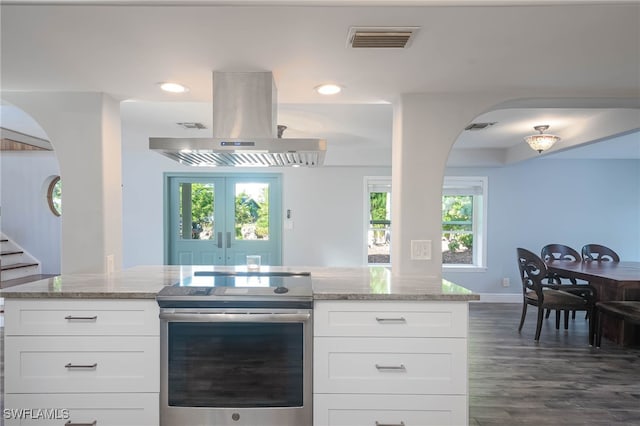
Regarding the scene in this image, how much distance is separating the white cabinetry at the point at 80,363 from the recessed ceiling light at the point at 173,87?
4.35 ft

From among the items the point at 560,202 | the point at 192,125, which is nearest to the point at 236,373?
the point at 192,125

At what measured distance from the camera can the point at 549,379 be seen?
297 cm

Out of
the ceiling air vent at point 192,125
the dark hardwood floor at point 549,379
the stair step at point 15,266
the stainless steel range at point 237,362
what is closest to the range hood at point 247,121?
the stainless steel range at point 237,362

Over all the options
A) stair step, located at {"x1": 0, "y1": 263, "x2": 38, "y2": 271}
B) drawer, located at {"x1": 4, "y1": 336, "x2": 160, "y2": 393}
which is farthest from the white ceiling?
stair step, located at {"x1": 0, "y1": 263, "x2": 38, "y2": 271}

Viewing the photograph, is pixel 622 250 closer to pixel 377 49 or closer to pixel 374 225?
pixel 374 225

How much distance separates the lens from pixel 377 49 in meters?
1.75

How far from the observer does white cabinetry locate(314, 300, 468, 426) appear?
1.82 meters

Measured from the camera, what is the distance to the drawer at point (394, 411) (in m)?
1.82

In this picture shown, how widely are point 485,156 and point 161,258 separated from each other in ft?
16.8

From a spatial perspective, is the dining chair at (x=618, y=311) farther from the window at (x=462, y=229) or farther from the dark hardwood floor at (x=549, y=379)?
the window at (x=462, y=229)

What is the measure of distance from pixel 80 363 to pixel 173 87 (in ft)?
5.42

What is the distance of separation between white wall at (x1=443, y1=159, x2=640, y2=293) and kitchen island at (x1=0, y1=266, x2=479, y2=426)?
14.2ft

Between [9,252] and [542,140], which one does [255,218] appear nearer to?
[542,140]

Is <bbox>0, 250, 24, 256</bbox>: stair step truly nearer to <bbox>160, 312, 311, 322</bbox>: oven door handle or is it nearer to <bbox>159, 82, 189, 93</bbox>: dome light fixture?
<bbox>159, 82, 189, 93</bbox>: dome light fixture
